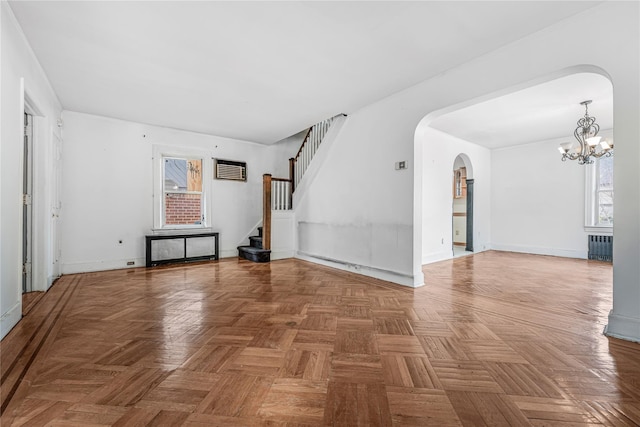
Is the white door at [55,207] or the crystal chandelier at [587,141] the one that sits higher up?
the crystal chandelier at [587,141]

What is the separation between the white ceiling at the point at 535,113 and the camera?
12.1ft

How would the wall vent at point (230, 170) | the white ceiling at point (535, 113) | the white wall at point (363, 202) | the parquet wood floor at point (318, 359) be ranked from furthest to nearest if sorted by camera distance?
1. the wall vent at point (230, 170)
2. the white wall at point (363, 202)
3. the white ceiling at point (535, 113)
4. the parquet wood floor at point (318, 359)

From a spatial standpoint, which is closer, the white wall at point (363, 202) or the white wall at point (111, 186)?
the white wall at point (363, 202)

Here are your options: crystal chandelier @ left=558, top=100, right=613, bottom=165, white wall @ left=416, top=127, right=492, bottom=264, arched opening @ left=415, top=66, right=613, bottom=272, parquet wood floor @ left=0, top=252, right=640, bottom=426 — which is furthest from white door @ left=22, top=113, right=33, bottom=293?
crystal chandelier @ left=558, top=100, right=613, bottom=165

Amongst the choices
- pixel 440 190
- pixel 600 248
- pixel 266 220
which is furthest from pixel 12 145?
pixel 600 248

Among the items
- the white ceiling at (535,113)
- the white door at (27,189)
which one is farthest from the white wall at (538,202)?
the white door at (27,189)

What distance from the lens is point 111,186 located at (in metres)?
4.91

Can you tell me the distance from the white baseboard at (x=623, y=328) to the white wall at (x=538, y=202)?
509 cm

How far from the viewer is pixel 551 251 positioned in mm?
6477

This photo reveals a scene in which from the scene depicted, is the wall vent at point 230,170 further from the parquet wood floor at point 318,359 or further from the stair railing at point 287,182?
the parquet wood floor at point 318,359

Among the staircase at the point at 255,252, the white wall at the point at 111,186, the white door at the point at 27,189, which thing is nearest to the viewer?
the white door at the point at 27,189

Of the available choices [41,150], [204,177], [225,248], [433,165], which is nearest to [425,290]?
[433,165]

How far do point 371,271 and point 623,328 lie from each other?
2.65 metres

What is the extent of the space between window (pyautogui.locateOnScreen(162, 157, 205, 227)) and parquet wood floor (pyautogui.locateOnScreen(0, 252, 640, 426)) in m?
2.33
